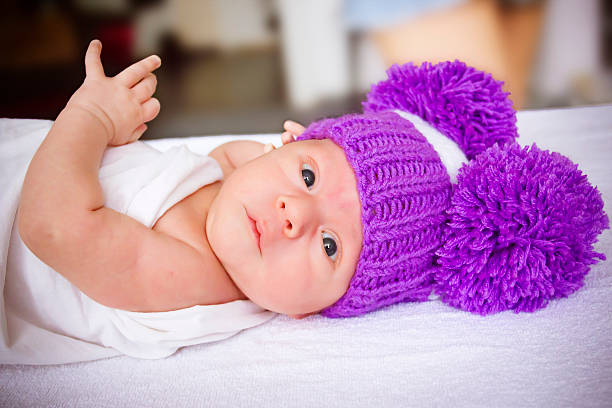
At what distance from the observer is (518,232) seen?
37.1 inches

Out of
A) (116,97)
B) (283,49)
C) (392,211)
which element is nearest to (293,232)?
(392,211)

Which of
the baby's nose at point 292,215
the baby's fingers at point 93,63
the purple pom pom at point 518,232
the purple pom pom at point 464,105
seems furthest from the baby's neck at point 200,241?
the purple pom pom at point 464,105

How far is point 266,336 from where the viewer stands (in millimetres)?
1009

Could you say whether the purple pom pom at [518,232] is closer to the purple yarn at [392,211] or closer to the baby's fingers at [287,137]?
the purple yarn at [392,211]

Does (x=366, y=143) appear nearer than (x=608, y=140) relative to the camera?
Yes

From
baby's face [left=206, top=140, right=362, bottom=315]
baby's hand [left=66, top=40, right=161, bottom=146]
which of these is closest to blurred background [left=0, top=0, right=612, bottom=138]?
baby's hand [left=66, top=40, right=161, bottom=146]

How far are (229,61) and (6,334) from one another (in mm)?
2781

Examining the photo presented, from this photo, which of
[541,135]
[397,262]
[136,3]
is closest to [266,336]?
[397,262]

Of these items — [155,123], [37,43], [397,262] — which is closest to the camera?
[397,262]

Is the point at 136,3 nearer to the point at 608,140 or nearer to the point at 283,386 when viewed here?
the point at 608,140

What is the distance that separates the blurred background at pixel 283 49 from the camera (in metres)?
3.00

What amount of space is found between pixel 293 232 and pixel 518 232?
0.37 metres

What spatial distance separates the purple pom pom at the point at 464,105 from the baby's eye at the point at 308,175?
0.32 meters

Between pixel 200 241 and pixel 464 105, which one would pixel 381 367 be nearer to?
pixel 200 241
